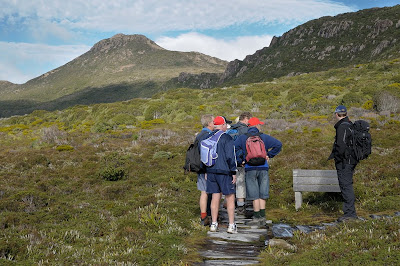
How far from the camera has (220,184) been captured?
635cm

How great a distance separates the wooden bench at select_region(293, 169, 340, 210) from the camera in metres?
8.39

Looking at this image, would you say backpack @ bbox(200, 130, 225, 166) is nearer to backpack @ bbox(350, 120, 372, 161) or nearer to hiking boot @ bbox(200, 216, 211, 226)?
hiking boot @ bbox(200, 216, 211, 226)

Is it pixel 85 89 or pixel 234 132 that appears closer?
pixel 234 132

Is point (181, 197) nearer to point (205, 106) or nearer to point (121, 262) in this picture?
point (121, 262)

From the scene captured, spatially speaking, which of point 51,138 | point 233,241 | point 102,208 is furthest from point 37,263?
point 51,138

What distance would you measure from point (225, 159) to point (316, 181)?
3.52m

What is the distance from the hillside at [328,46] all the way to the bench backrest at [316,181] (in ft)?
217

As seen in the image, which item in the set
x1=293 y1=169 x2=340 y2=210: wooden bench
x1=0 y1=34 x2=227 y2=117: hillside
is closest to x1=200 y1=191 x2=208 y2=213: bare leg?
x1=293 y1=169 x2=340 y2=210: wooden bench

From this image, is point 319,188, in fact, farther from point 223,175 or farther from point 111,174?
point 111,174

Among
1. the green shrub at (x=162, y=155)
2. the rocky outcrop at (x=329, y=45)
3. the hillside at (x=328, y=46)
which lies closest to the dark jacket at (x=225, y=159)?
the green shrub at (x=162, y=155)

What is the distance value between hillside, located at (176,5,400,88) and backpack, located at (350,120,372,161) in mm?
67637

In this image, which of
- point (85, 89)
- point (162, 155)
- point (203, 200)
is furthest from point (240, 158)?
point (85, 89)

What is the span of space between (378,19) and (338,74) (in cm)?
5167

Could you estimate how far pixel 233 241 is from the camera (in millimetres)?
5953
